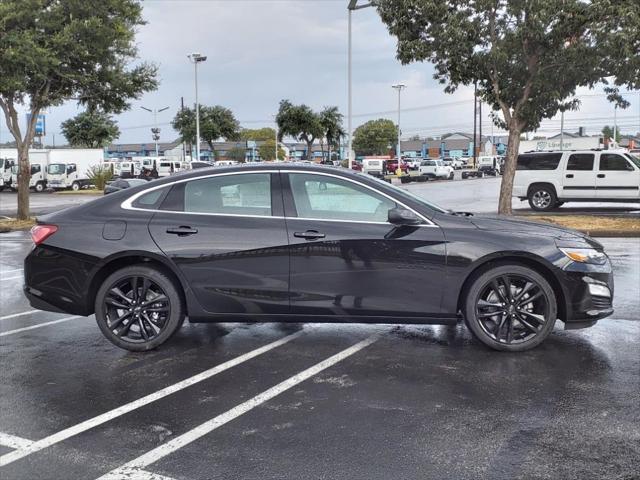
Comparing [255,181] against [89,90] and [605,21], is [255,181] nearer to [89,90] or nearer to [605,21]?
[605,21]

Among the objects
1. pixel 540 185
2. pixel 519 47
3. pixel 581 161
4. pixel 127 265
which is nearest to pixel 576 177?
pixel 581 161

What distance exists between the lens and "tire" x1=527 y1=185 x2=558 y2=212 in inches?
781

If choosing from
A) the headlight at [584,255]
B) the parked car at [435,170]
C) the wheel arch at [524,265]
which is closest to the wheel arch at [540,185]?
the headlight at [584,255]

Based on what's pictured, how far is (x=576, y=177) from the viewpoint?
19.5m

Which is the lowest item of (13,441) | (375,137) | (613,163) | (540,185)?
(13,441)

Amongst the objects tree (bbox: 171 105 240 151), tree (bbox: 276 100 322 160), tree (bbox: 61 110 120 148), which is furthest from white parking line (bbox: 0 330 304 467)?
tree (bbox: 61 110 120 148)

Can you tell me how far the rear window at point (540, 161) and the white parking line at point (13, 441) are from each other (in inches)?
740

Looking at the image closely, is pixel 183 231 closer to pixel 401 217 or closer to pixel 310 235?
pixel 310 235

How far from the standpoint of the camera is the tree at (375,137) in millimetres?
105188

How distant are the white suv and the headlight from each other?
609 inches

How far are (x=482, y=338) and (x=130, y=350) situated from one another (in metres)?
2.90

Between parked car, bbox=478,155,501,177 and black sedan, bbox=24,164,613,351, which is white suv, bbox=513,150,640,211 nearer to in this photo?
black sedan, bbox=24,164,613,351

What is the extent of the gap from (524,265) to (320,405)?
2111 mm

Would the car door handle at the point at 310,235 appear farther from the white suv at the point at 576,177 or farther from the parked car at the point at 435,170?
the parked car at the point at 435,170
